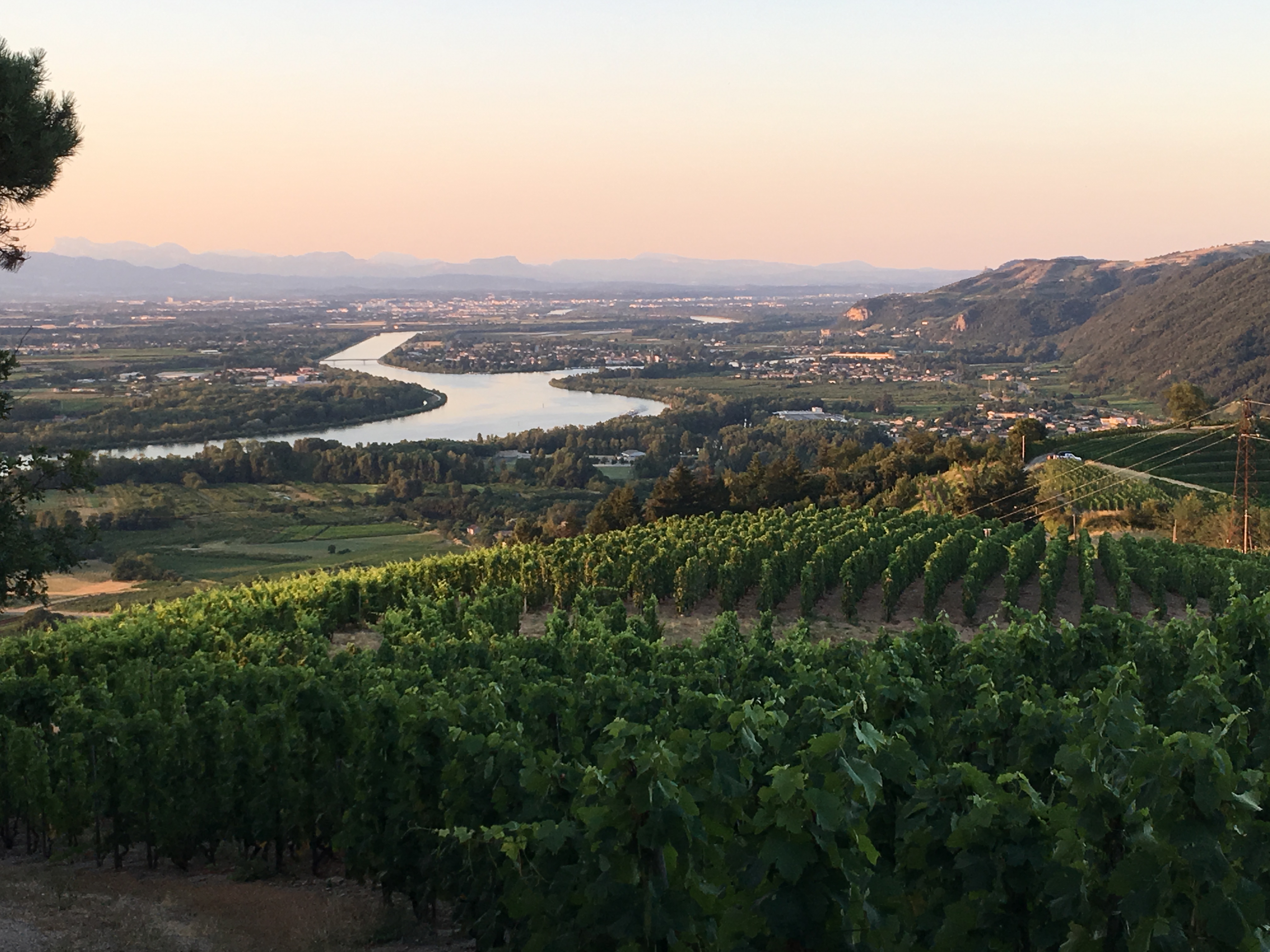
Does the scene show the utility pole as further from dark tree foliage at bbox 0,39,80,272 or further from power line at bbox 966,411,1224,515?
dark tree foliage at bbox 0,39,80,272

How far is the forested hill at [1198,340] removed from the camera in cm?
12662

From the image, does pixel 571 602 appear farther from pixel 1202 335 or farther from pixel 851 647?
pixel 1202 335

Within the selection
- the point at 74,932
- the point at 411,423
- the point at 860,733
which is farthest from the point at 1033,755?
the point at 411,423

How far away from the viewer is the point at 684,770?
7.01 metres

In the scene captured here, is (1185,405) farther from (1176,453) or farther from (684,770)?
(684,770)

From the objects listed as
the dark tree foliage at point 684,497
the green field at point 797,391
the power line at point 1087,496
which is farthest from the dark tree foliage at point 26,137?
the green field at point 797,391

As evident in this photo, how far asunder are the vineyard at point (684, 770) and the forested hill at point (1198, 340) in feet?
382

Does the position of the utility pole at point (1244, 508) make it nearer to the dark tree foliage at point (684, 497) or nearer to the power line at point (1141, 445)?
the power line at point (1141, 445)

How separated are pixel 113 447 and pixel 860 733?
101 metres

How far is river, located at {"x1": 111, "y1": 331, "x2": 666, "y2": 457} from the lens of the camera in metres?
108

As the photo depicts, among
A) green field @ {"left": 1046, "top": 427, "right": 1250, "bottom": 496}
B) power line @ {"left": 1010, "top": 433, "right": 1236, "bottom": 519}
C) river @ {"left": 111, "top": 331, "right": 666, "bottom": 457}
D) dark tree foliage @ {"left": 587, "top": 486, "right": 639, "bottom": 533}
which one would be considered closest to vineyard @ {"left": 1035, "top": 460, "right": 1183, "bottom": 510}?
power line @ {"left": 1010, "top": 433, "right": 1236, "bottom": 519}

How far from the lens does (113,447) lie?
3711 inches

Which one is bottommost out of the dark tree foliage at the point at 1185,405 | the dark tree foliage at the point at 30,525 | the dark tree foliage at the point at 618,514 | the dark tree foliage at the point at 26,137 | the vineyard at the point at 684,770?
the dark tree foliage at the point at 618,514

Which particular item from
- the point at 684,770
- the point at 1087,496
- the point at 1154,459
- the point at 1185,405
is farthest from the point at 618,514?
the point at 1185,405
